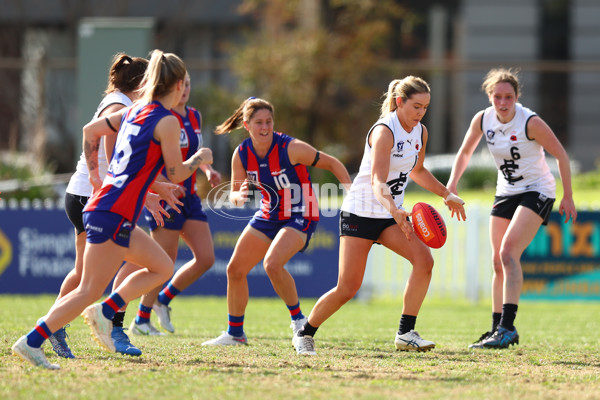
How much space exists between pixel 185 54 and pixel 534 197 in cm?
1913

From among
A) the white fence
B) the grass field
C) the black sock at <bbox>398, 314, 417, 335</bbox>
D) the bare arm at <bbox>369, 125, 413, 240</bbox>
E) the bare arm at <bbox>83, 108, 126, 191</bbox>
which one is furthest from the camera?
the white fence

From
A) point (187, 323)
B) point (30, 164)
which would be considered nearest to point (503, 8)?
point (30, 164)

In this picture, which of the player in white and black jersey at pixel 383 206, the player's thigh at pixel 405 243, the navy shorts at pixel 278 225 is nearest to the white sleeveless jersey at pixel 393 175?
the player in white and black jersey at pixel 383 206

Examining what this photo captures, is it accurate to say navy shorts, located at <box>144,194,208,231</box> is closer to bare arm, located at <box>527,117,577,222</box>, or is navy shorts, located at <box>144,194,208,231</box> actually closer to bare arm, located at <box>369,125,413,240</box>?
bare arm, located at <box>369,125,413,240</box>

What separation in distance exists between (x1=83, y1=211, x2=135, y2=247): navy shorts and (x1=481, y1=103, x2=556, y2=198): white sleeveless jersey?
3.30 m

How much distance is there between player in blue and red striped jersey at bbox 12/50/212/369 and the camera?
5152 mm

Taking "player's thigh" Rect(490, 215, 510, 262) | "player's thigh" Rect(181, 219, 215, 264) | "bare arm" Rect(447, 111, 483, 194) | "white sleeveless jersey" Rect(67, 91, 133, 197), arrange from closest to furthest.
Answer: "white sleeveless jersey" Rect(67, 91, 133, 197)
"player's thigh" Rect(490, 215, 510, 262)
"bare arm" Rect(447, 111, 483, 194)
"player's thigh" Rect(181, 219, 215, 264)

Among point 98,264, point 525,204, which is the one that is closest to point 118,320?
point 98,264

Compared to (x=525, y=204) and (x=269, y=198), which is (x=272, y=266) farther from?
(x=525, y=204)

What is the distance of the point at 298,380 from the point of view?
505 centimetres

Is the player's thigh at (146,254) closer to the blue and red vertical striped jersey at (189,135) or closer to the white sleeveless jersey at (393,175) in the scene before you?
the white sleeveless jersey at (393,175)

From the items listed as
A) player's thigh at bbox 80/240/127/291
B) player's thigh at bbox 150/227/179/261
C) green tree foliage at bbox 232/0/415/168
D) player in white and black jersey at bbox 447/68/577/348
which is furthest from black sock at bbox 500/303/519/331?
green tree foliage at bbox 232/0/415/168

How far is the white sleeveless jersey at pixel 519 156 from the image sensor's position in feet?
23.2

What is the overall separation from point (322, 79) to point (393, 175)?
1496cm
